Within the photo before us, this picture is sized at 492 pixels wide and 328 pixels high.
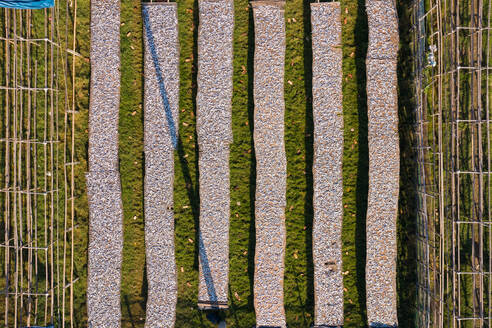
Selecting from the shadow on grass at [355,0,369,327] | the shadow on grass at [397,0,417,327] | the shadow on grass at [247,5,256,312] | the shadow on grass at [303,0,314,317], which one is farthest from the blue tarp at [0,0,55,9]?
the shadow on grass at [397,0,417,327]

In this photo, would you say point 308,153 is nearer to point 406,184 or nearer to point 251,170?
point 251,170

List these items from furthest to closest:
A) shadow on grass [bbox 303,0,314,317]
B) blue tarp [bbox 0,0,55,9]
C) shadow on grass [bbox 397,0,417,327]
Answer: shadow on grass [bbox 303,0,314,317] → shadow on grass [bbox 397,0,417,327] → blue tarp [bbox 0,0,55,9]

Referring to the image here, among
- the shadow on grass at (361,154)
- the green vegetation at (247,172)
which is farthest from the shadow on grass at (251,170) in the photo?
the shadow on grass at (361,154)

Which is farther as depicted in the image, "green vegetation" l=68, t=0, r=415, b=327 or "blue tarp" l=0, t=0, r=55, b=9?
"green vegetation" l=68, t=0, r=415, b=327

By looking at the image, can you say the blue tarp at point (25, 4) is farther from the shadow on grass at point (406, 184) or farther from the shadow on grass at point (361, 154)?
the shadow on grass at point (406, 184)

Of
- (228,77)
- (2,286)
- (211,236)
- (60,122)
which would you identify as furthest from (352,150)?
(2,286)

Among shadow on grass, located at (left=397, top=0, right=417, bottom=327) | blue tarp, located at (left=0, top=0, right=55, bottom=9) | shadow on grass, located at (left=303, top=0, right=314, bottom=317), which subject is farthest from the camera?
shadow on grass, located at (left=303, top=0, right=314, bottom=317)

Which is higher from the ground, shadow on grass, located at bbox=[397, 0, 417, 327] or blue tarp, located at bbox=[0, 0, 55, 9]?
blue tarp, located at bbox=[0, 0, 55, 9]

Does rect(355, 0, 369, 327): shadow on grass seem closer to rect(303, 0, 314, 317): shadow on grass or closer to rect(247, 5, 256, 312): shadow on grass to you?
rect(303, 0, 314, 317): shadow on grass
